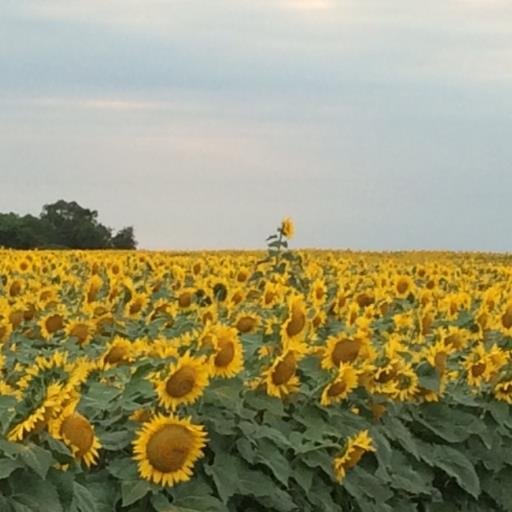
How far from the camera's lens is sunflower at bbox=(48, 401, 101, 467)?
4.02 meters

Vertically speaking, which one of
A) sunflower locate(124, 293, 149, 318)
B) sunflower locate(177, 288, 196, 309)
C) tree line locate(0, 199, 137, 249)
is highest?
tree line locate(0, 199, 137, 249)

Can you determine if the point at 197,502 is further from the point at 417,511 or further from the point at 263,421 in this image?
the point at 417,511

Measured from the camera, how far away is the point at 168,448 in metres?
4.35

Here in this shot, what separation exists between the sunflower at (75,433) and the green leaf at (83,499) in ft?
0.35

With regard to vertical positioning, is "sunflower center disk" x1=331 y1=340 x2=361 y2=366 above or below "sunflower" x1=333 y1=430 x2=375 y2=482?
above

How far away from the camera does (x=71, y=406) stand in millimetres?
4035

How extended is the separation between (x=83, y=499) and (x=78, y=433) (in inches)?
7.8

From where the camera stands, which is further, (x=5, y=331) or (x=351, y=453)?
(x=5, y=331)

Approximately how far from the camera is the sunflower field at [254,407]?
4.30 m

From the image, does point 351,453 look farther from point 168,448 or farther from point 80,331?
point 80,331

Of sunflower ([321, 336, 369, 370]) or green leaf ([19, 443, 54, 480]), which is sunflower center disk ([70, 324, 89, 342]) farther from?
green leaf ([19, 443, 54, 480])

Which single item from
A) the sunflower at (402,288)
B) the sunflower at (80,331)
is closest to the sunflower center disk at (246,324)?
the sunflower at (80,331)

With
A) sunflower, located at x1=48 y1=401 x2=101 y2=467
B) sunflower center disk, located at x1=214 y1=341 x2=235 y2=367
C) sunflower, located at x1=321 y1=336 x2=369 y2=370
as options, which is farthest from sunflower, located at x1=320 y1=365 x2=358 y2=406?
sunflower, located at x1=48 y1=401 x2=101 y2=467

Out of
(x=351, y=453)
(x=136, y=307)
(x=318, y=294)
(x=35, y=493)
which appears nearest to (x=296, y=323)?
(x=351, y=453)
